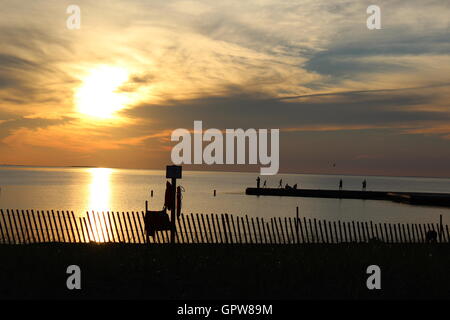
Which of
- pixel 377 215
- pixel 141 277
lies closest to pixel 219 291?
pixel 141 277

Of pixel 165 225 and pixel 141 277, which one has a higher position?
pixel 165 225

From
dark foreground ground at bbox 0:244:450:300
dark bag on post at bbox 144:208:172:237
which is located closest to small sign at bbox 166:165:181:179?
dark foreground ground at bbox 0:244:450:300

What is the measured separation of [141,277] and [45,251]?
4669mm

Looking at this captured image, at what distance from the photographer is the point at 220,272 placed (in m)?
12.9

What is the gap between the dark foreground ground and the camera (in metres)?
11.4

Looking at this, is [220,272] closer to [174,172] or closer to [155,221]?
[174,172]

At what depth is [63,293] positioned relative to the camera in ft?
36.8

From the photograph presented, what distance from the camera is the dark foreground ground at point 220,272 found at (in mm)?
11375

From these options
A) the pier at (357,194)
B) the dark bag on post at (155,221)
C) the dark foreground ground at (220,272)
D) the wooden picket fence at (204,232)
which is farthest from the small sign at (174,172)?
the pier at (357,194)

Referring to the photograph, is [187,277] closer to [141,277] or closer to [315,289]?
[141,277]

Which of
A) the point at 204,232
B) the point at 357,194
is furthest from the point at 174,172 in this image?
the point at 357,194

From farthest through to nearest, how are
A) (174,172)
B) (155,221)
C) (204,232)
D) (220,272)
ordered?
(204,232) → (155,221) → (174,172) → (220,272)

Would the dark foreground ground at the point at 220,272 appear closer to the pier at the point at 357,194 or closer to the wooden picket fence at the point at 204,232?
the wooden picket fence at the point at 204,232

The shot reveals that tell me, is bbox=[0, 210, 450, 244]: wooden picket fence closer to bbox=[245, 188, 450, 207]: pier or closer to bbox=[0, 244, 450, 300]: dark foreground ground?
bbox=[0, 244, 450, 300]: dark foreground ground
